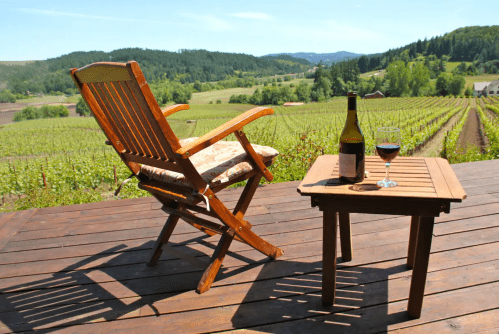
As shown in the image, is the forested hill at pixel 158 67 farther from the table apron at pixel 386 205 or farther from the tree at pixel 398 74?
the tree at pixel 398 74

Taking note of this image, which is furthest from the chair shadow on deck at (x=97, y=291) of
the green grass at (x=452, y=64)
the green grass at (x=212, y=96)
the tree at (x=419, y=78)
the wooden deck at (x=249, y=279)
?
the green grass at (x=452, y=64)

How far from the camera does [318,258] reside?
6.38ft

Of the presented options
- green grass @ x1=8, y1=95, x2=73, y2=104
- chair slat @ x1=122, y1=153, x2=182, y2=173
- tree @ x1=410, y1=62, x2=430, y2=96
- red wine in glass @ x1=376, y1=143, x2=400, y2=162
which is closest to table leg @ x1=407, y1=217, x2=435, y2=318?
red wine in glass @ x1=376, y1=143, x2=400, y2=162

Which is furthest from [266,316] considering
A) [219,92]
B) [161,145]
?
[219,92]

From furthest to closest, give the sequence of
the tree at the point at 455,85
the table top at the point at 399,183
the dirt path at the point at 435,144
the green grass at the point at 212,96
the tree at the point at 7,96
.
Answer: the green grass at the point at 212,96, the tree at the point at 455,85, the tree at the point at 7,96, the dirt path at the point at 435,144, the table top at the point at 399,183

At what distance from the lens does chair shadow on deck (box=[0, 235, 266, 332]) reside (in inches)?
61.4

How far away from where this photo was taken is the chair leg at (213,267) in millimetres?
1674

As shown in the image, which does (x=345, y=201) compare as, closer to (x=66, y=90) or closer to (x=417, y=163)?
(x=417, y=163)

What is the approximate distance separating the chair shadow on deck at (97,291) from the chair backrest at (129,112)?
564mm

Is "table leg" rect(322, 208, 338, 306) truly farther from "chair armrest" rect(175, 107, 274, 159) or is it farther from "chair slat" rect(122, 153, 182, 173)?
"chair slat" rect(122, 153, 182, 173)

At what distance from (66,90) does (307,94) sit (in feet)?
90.1

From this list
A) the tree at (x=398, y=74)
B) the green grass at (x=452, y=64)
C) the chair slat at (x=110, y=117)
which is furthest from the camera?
the green grass at (x=452, y=64)

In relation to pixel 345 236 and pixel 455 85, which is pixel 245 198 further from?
pixel 455 85

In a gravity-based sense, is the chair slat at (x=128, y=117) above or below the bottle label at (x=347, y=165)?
above
